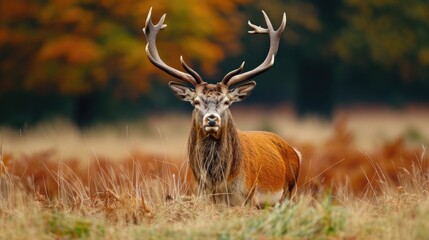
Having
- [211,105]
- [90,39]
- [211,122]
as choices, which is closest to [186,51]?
[90,39]

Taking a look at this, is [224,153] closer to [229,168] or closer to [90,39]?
[229,168]

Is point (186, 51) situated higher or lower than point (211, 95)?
lower

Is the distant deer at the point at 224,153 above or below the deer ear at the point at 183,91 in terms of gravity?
below

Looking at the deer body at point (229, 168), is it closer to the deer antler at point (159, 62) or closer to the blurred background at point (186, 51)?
the deer antler at point (159, 62)

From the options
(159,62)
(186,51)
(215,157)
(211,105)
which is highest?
(159,62)

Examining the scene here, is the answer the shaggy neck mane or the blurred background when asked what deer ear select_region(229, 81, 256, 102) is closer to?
the shaggy neck mane

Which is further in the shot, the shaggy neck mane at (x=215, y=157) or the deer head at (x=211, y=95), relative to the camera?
the shaggy neck mane at (x=215, y=157)

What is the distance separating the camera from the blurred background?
72.8 ft

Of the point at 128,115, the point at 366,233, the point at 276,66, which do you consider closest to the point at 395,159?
the point at 366,233

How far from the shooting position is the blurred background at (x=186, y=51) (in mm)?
22188

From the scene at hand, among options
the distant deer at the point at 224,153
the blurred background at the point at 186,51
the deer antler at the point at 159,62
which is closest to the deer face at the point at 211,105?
the distant deer at the point at 224,153

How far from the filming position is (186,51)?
22438 mm

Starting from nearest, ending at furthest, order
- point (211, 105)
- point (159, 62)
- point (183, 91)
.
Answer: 1. point (211, 105)
2. point (183, 91)
3. point (159, 62)

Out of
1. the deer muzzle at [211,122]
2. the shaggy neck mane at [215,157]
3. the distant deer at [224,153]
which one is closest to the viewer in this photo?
the deer muzzle at [211,122]
